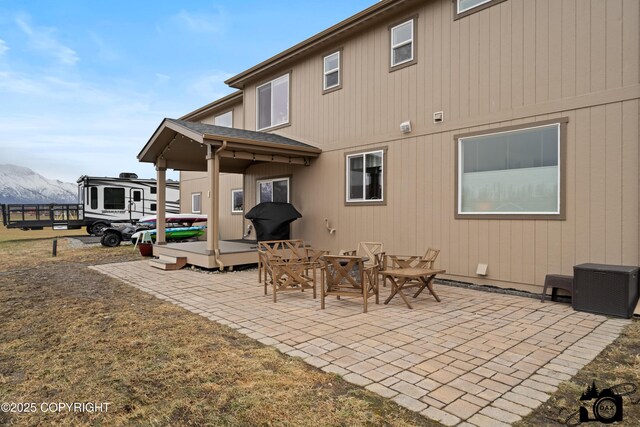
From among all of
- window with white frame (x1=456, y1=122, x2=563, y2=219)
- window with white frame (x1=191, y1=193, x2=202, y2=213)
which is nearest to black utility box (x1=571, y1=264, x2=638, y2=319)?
window with white frame (x1=456, y1=122, x2=563, y2=219)

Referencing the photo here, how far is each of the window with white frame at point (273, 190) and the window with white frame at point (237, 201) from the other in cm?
164

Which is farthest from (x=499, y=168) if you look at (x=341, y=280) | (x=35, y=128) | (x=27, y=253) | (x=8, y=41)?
(x=35, y=128)

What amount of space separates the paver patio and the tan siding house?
108 cm

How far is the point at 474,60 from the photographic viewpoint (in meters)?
6.43

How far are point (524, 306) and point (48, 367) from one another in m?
5.35

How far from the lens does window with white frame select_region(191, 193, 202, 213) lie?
16314 mm

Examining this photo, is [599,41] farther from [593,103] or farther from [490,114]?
[490,114]

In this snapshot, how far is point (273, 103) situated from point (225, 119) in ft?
12.9

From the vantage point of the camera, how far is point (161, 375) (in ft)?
9.75

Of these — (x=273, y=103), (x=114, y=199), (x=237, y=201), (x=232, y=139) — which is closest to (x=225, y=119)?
(x=237, y=201)

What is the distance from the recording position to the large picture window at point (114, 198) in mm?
17797
